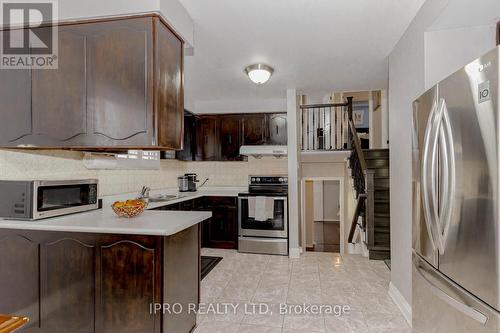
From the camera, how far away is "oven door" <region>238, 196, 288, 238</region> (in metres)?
4.40

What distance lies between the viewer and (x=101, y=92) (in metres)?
1.93

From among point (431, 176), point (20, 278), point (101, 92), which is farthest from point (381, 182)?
point (20, 278)

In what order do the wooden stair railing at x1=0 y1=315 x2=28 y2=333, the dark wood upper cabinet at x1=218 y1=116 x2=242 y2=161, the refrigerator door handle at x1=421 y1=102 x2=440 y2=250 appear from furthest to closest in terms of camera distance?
the dark wood upper cabinet at x1=218 y1=116 x2=242 y2=161, the refrigerator door handle at x1=421 y1=102 x2=440 y2=250, the wooden stair railing at x1=0 y1=315 x2=28 y2=333

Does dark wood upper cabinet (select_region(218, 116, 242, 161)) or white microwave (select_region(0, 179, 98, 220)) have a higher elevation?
dark wood upper cabinet (select_region(218, 116, 242, 161))

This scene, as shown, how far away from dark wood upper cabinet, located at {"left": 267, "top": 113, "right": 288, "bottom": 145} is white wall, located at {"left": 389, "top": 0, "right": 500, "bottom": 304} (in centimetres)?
203

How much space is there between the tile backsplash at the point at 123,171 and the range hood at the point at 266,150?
1.65ft

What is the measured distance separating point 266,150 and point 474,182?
351 cm

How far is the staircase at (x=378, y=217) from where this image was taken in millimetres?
3953

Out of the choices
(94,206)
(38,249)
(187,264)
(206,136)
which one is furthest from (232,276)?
(206,136)

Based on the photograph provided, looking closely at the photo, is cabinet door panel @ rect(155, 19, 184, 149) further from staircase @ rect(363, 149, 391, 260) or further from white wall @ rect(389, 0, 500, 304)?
staircase @ rect(363, 149, 391, 260)

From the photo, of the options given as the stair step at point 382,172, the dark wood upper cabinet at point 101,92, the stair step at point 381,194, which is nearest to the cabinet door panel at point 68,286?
the dark wood upper cabinet at point 101,92

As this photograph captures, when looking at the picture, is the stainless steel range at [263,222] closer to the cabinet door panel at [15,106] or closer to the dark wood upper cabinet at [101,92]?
the dark wood upper cabinet at [101,92]

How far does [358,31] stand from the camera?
8.34 ft

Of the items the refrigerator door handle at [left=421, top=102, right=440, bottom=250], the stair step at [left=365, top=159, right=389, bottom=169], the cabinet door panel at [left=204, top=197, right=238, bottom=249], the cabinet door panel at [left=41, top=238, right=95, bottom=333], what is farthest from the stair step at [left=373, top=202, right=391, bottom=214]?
the cabinet door panel at [left=41, top=238, right=95, bottom=333]
